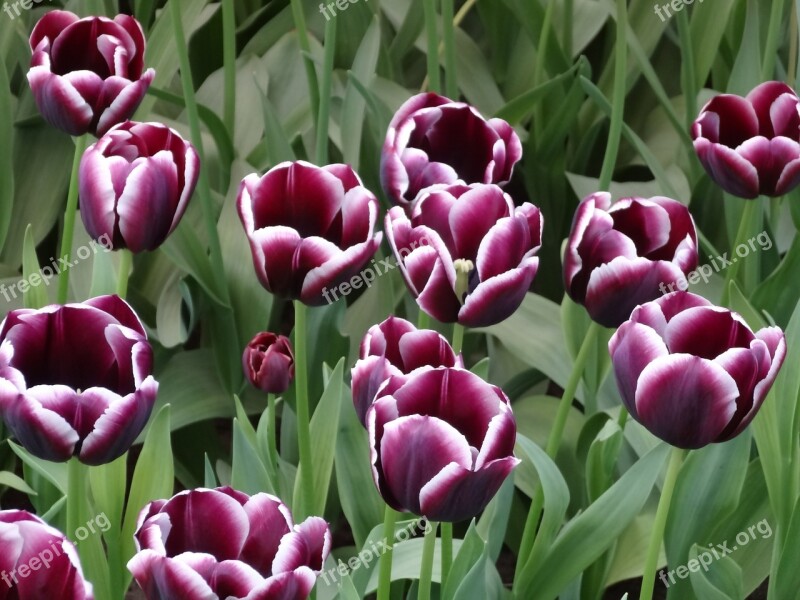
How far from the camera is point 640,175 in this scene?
6.15 ft

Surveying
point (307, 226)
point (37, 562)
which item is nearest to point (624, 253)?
point (307, 226)

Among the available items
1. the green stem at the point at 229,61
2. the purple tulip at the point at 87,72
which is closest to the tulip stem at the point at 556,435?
the purple tulip at the point at 87,72

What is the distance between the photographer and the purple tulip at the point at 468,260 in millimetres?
799

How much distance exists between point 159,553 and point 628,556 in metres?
0.74

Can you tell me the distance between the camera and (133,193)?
88 cm

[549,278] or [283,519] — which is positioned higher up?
[283,519]

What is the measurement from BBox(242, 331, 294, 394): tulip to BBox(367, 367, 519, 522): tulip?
1.08 feet

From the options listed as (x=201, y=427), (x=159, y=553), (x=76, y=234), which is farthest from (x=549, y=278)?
(x=159, y=553)

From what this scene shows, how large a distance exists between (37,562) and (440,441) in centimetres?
22

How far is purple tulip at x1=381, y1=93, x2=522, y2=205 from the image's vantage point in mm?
955

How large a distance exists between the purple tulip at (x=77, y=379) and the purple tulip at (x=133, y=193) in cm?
16

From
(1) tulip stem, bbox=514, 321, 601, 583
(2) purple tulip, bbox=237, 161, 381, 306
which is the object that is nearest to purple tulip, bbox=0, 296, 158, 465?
(2) purple tulip, bbox=237, 161, 381, 306

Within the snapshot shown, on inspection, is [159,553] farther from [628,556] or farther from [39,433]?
[628,556]

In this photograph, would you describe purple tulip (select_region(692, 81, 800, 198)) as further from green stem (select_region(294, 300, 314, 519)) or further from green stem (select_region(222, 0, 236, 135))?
green stem (select_region(222, 0, 236, 135))
